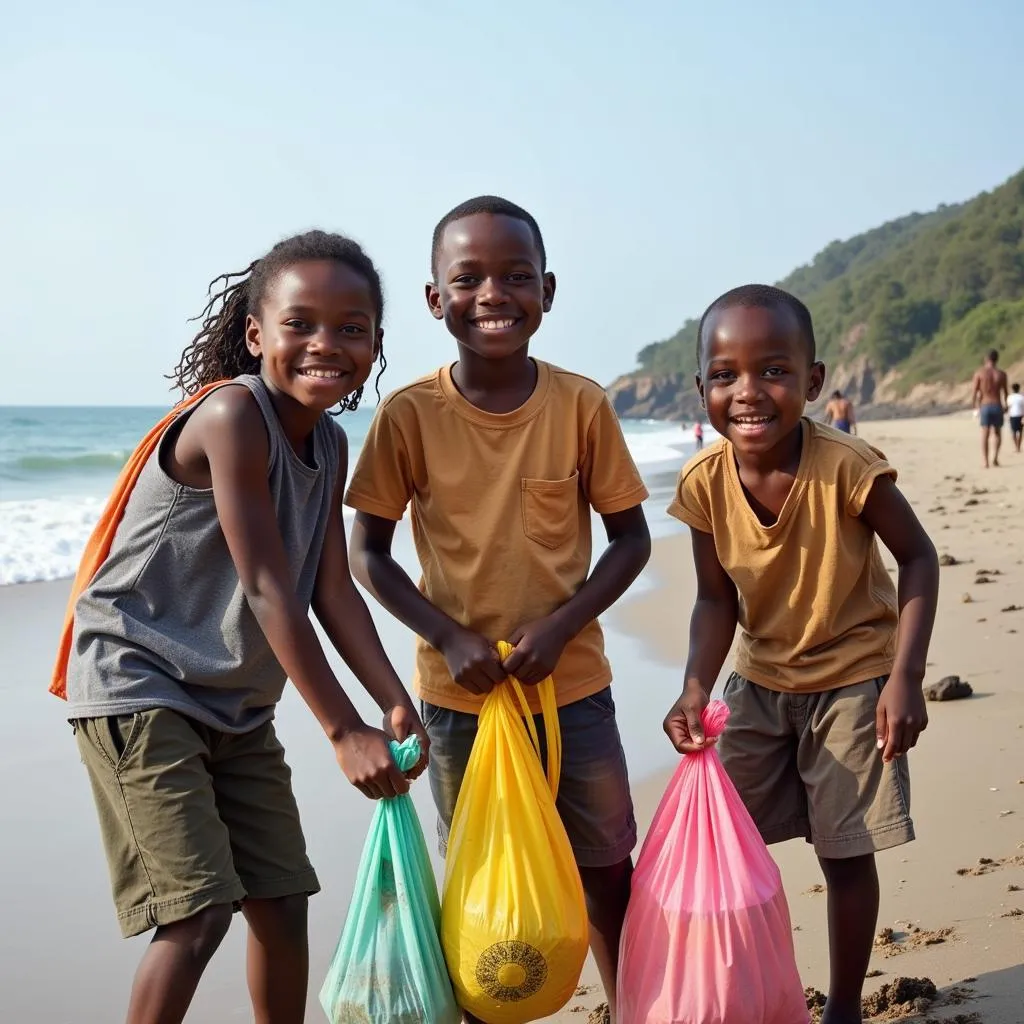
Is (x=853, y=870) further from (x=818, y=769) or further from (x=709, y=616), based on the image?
(x=709, y=616)

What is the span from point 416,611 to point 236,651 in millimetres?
409

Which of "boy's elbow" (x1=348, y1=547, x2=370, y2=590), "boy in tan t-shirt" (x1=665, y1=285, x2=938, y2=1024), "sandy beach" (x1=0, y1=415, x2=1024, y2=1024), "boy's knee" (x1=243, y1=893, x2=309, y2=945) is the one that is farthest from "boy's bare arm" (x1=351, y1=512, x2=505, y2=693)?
"sandy beach" (x1=0, y1=415, x2=1024, y2=1024)

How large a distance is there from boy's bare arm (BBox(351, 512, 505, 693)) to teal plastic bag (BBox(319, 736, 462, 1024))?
22 centimetres

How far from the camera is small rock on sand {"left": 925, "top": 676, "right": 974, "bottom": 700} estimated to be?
4.82 meters

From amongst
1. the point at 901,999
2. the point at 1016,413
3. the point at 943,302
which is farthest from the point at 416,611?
the point at 943,302

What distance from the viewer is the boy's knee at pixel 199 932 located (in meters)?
2.11

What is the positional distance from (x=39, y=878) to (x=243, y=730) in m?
1.73

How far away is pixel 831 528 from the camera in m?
2.60

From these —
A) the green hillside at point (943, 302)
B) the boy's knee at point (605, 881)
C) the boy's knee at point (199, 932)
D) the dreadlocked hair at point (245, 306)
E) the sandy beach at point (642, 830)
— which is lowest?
the sandy beach at point (642, 830)

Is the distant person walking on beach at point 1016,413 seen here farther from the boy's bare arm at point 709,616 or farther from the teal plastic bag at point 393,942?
the teal plastic bag at point 393,942

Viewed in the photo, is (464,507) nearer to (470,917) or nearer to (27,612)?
(470,917)

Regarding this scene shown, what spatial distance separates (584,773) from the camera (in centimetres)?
259

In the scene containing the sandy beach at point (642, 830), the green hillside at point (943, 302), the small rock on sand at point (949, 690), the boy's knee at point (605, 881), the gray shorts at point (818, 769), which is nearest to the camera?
the gray shorts at point (818, 769)

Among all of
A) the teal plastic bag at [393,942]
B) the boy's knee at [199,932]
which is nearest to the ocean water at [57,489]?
the teal plastic bag at [393,942]
